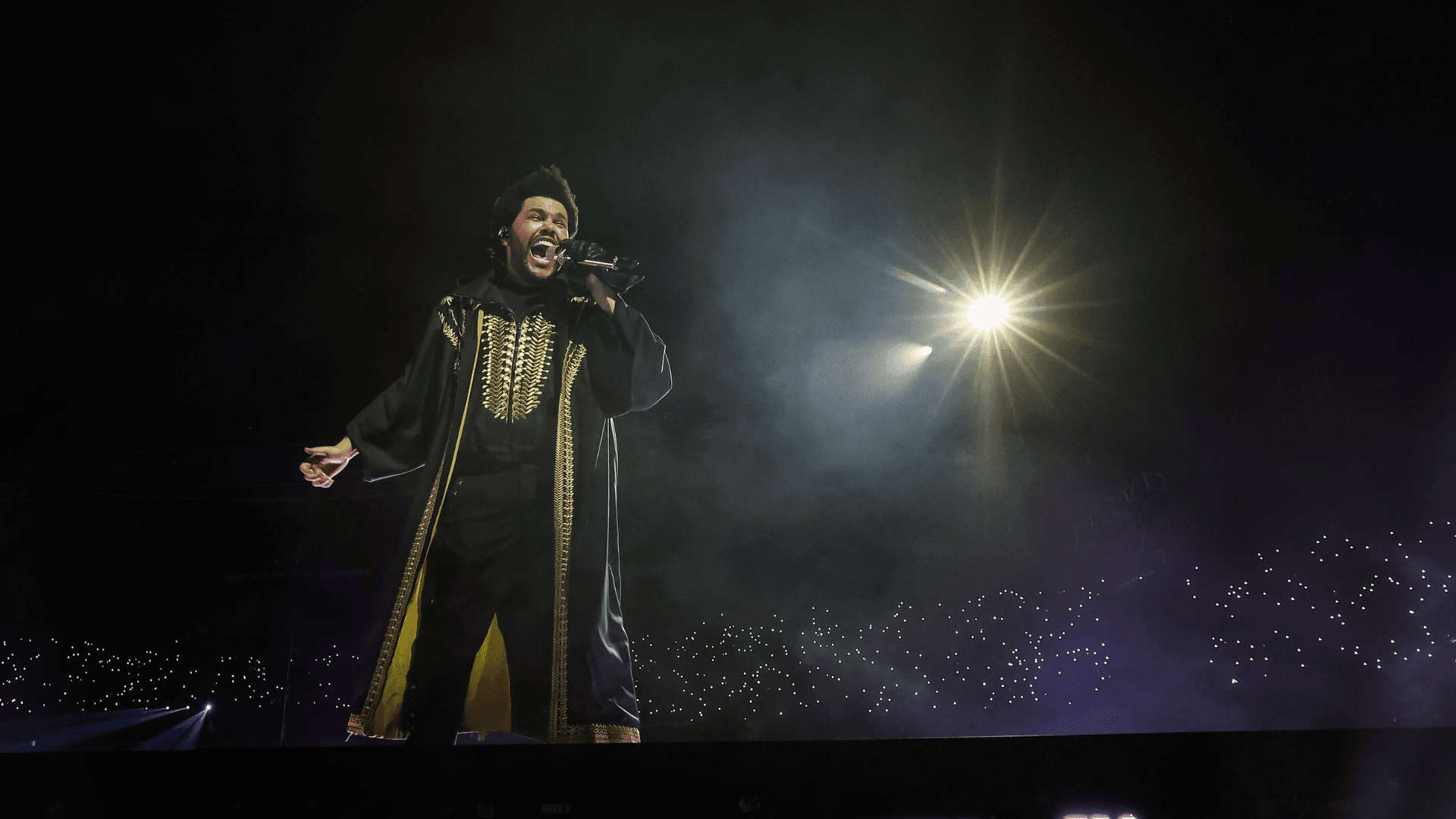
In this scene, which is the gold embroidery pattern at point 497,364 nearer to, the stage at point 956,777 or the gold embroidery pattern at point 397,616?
the gold embroidery pattern at point 397,616

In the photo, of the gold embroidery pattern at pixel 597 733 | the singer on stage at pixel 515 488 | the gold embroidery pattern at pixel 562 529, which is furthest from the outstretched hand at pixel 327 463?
the gold embroidery pattern at pixel 597 733

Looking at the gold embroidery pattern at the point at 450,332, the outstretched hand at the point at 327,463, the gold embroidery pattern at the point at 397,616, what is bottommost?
the gold embroidery pattern at the point at 397,616

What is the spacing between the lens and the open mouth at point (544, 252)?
2.63m

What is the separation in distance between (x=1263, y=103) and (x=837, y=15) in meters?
1.57

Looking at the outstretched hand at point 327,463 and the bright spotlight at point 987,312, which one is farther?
the bright spotlight at point 987,312

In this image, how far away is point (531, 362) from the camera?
2.49 meters

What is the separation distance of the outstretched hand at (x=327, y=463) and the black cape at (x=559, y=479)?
0.19ft

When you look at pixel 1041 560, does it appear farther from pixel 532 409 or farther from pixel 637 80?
pixel 637 80

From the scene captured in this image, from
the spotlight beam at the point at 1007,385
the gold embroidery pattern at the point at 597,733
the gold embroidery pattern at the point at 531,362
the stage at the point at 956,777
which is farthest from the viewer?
the spotlight beam at the point at 1007,385

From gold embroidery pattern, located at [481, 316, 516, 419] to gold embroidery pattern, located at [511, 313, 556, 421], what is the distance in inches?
0.9

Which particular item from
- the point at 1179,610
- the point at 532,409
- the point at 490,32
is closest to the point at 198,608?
the point at 532,409

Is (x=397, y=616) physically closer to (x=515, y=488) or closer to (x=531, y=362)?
(x=515, y=488)

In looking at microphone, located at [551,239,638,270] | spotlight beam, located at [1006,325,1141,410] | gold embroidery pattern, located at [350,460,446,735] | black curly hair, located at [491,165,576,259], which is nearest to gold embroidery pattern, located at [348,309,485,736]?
gold embroidery pattern, located at [350,460,446,735]

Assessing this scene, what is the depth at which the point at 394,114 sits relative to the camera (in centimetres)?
285
